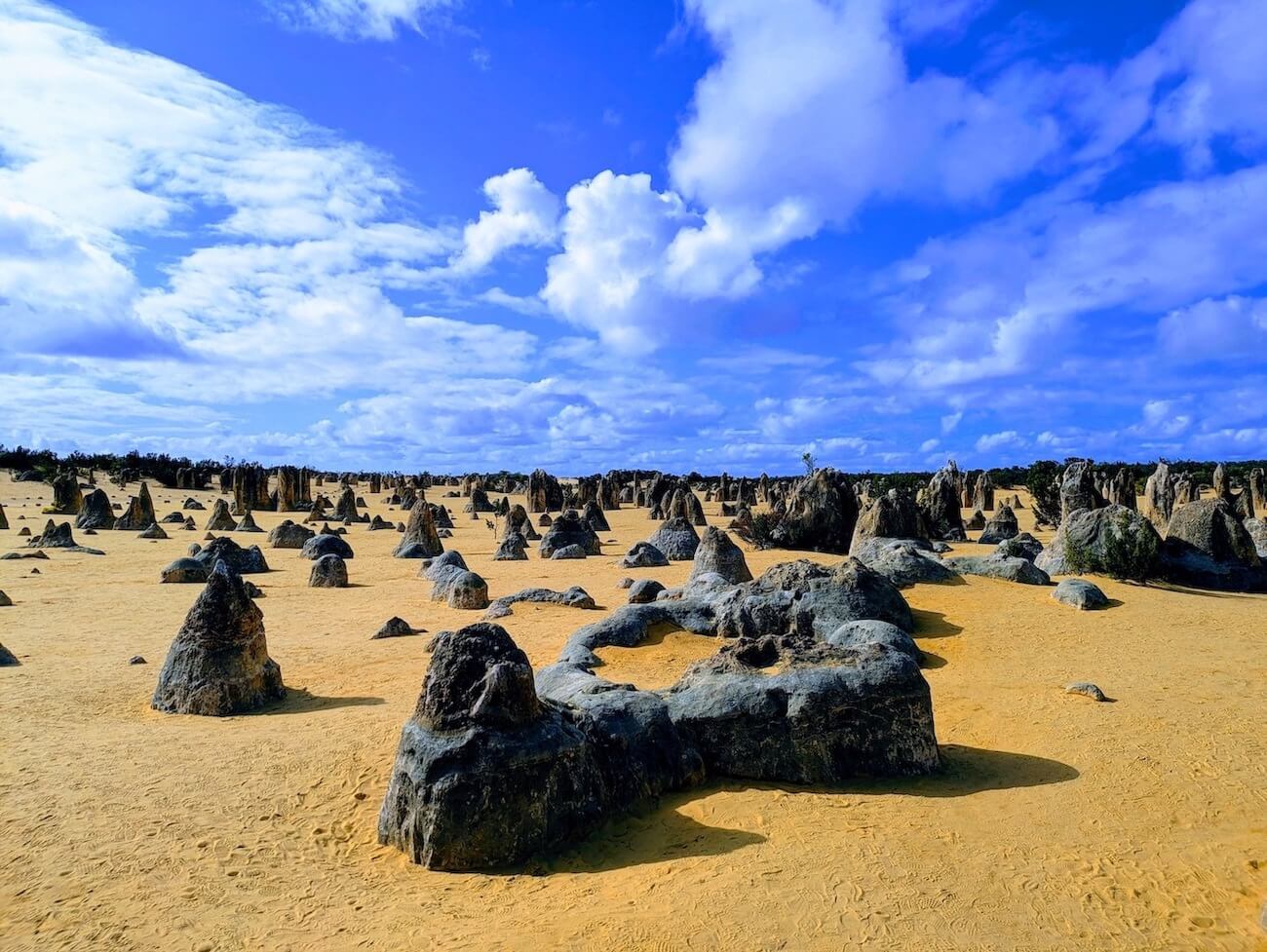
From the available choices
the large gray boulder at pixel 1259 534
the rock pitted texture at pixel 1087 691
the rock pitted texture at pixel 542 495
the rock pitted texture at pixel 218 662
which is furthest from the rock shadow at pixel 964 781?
the rock pitted texture at pixel 542 495

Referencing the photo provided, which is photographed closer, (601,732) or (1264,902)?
(1264,902)

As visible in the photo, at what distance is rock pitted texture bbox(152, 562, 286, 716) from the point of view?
901 centimetres

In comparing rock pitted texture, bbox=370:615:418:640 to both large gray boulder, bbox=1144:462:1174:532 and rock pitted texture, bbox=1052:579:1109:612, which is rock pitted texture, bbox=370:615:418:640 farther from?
large gray boulder, bbox=1144:462:1174:532

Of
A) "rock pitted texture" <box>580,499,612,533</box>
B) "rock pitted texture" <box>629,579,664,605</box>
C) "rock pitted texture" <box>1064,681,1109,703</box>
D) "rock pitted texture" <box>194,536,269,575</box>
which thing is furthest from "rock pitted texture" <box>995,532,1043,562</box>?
"rock pitted texture" <box>194,536,269,575</box>

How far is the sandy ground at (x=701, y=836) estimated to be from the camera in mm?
4586

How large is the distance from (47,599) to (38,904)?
13841 mm

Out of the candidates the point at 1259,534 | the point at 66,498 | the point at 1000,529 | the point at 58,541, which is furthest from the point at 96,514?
the point at 1259,534

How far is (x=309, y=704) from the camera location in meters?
9.32

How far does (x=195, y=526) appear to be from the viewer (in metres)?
34.2

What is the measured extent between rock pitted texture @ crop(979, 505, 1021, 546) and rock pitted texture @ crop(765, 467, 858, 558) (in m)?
5.58

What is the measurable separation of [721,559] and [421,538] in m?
12.0

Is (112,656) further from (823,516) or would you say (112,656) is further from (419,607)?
(823,516)

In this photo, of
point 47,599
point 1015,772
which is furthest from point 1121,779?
point 47,599

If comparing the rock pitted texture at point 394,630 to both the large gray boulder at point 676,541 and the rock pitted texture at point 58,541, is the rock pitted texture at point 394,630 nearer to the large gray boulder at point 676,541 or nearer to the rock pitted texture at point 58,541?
the large gray boulder at point 676,541
